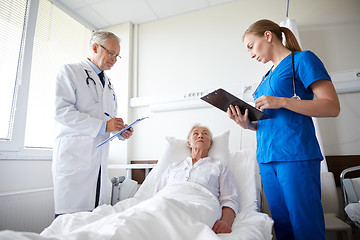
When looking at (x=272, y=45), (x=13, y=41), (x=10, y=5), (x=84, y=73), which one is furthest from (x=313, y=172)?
(x=10, y=5)

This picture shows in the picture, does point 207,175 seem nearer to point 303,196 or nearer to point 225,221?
point 225,221

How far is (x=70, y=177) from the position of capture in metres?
1.38

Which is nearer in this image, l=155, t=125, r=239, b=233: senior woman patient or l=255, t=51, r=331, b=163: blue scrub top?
l=255, t=51, r=331, b=163: blue scrub top

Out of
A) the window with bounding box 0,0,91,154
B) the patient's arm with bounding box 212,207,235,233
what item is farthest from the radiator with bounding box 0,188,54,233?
the patient's arm with bounding box 212,207,235,233

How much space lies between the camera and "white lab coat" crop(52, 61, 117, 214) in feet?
4.50

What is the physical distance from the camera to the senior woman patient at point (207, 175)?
1.34m

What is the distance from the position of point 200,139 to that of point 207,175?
39cm

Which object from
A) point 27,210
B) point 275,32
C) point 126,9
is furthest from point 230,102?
point 126,9

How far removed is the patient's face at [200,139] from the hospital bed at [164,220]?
18cm

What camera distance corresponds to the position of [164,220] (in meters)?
0.82

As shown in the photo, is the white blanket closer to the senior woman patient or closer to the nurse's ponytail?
the senior woman patient

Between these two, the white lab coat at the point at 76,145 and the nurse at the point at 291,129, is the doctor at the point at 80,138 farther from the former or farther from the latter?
the nurse at the point at 291,129

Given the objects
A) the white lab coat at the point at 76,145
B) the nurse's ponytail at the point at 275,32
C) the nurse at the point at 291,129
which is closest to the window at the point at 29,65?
the white lab coat at the point at 76,145

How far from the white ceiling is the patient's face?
1820 millimetres
